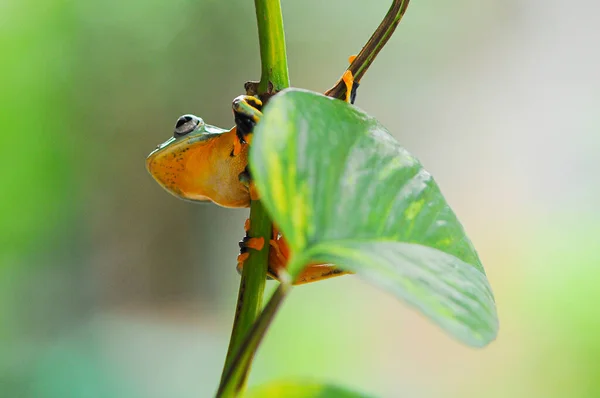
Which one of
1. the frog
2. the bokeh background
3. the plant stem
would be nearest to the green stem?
the plant stem

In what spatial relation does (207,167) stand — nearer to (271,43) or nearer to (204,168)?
(204,168)

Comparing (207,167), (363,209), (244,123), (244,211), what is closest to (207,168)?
(207,167)

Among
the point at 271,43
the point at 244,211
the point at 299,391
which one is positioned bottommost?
the point at 244,211

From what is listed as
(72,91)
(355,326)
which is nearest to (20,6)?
(72,91)

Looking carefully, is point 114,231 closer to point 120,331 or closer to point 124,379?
point 120,331

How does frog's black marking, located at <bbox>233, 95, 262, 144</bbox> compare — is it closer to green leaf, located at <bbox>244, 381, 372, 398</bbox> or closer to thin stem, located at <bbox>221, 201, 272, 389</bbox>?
thin stem, located at <bbox>221, 201, 272, 389</bbox>

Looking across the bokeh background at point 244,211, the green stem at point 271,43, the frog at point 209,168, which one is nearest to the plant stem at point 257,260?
the green stem at point 271,43
